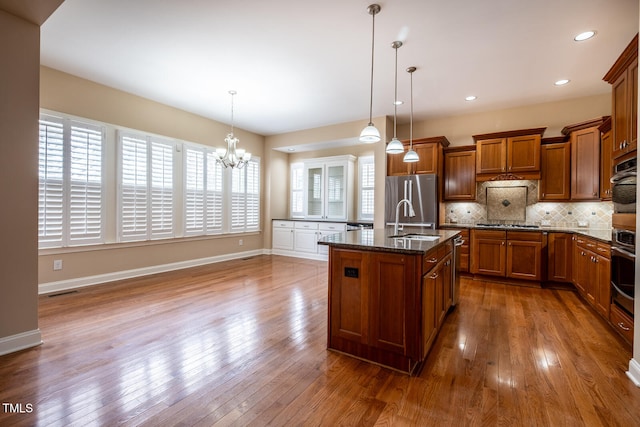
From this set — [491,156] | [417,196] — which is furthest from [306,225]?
[491,156]

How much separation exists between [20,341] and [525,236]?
605 cm

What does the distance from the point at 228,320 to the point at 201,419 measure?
4.85ft

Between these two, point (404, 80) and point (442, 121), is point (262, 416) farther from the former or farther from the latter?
point (442, 121)

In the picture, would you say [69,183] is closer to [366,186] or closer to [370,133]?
[370,133]

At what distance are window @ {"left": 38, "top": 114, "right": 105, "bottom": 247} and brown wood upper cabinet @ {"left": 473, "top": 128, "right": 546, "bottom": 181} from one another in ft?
20.0

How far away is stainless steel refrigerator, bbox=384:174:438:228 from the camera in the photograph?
16.9 ft

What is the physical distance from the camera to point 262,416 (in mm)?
1648

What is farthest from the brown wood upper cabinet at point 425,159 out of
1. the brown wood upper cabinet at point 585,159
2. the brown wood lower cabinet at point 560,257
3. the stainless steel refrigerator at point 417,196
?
the brown wood lower cabinet at point 560,257

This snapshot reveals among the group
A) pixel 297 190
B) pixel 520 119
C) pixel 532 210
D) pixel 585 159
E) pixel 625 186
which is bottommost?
pixel 532 210

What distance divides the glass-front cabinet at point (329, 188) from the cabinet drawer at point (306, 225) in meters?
0.39

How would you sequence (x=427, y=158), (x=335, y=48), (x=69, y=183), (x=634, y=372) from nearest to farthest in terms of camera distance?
1. (x=634, y=372)
2. (x=335, y=48)
3. (x=69, y=183)
4. (x=427, y=158)

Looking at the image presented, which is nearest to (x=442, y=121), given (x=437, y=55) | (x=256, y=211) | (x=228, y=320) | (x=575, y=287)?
(x=437, y=55)

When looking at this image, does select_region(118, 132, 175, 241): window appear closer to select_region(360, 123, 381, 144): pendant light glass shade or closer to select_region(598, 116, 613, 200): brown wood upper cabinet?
select_region(360, 123, 381, 144): pendant light glass shade

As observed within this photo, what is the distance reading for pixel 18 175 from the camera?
2383mm
